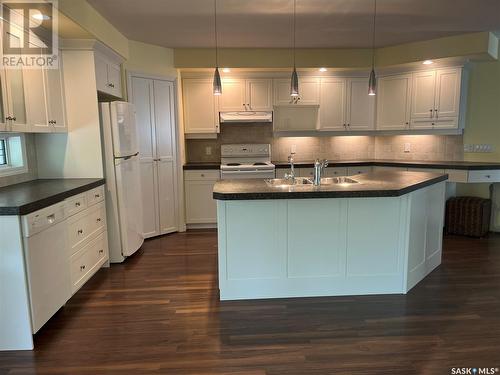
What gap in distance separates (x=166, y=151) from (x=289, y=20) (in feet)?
7.35

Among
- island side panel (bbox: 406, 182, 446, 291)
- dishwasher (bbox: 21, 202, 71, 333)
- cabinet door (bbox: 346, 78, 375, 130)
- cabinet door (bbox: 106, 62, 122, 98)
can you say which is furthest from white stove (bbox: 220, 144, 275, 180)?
dishwasher (bbox: 21, 202, 71, 333)

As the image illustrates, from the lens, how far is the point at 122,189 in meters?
3.60

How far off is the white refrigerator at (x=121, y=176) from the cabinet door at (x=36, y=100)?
54cm

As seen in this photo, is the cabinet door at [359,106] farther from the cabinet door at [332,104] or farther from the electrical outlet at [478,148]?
the electrical outlet at [478,148]

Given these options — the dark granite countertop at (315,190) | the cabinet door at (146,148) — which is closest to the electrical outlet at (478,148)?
the dark granite countertop at (315,190)

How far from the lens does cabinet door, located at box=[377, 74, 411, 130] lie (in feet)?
16.2

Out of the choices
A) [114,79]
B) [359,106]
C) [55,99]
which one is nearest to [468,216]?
[359,106]

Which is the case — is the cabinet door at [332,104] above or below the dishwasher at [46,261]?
above

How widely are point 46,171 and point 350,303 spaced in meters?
3.05

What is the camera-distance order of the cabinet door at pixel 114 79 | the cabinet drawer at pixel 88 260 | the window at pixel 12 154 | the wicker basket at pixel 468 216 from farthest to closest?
the wicker basket at pixel 468 216
the cabinet door at pixel 114 79
the window at pixel 12 154
the cabinet drawer at pixel 88 260

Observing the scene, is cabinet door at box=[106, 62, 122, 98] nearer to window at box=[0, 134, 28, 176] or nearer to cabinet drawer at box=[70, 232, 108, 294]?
window at box=[0, 134, 28, 176]

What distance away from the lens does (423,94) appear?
4.79 meters

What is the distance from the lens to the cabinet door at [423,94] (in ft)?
15.5

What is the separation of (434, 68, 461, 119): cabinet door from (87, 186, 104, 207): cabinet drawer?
14.2ft
